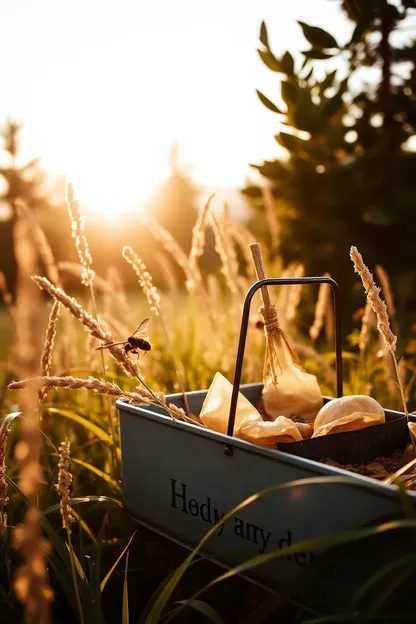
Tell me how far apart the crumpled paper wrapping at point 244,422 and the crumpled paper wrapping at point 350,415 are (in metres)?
0.08

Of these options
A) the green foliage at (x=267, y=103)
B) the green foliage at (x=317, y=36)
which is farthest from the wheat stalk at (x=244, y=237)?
the green foliage at (x=317, y=36)

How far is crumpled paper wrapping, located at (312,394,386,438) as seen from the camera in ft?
5.26

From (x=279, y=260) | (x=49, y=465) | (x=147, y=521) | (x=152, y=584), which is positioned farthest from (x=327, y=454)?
(x=279, y=260)

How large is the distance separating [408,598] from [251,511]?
1.31 feet

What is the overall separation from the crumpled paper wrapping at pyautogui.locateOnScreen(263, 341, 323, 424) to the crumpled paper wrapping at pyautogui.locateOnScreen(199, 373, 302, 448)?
0.57ft

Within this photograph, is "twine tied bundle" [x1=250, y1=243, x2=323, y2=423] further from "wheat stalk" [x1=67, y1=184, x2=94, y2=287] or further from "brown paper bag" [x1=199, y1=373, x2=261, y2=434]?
"wheat stalk" [x1=67, y1=184, x2=94, y2=287]

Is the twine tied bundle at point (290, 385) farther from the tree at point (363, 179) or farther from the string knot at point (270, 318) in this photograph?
the tree at point (363, 179)

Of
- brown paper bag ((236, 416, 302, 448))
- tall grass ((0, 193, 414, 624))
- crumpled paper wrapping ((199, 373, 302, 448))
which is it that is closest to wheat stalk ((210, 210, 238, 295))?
tall grass ((0, 193, 414, 624))

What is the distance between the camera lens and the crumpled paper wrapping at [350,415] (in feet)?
5.26

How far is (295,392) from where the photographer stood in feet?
6.54

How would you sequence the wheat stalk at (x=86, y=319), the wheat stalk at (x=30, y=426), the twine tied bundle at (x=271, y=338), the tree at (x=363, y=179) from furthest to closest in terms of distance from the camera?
the tree at (x=363, y=179)
the twine tied bundle at (x=271, y=338)
the wheat stalk at (x=86, y=319)
the wheat stalk at (x=30, y=426)

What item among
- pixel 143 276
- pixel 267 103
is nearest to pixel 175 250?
pixel 143 276

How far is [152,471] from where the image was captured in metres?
1.80

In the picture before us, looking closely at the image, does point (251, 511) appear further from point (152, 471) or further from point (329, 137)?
point (329, 137)
